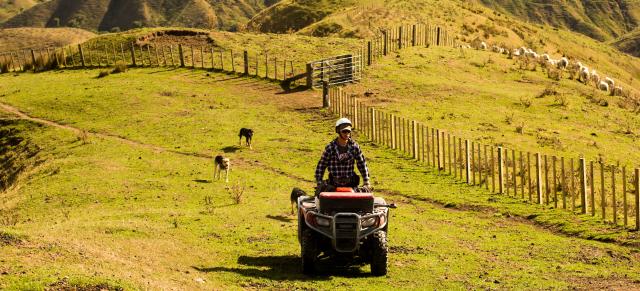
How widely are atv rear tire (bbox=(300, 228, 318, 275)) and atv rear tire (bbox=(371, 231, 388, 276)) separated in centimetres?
114

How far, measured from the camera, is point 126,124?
4100cm

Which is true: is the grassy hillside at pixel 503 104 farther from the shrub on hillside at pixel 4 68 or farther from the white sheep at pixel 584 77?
the shrub on hillside at pixel 4 68

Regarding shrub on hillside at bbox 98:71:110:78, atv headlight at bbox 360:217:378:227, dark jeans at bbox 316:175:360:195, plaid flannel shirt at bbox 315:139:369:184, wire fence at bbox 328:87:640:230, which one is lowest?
wire fence at bbox 328:87:640:230

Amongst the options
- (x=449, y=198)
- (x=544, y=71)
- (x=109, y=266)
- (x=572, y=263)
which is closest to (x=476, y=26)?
(x=544, y=71)

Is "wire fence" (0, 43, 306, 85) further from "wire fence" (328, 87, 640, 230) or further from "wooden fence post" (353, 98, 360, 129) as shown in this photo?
"wooden fence post" (353, 98, 360, 129)

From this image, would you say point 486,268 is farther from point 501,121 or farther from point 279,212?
point 501,121

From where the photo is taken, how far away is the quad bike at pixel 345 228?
13.8 meters

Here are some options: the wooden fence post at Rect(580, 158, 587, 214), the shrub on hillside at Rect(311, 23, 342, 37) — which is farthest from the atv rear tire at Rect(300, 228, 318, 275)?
the shrub on hillside at Rect(311, 23, 342, 37)

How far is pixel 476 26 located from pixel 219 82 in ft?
143

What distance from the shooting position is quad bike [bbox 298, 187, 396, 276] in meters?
13.8

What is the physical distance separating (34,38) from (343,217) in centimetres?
15662

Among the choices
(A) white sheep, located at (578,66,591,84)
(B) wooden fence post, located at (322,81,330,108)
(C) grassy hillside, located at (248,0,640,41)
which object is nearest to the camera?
(B) wooden fence post, located at (322,81,330,108)

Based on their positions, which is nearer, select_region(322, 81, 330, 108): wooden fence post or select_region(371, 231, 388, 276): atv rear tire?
select_region(371, 231, 388, 276): atv rear tire

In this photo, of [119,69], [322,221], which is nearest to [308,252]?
[322,221]
